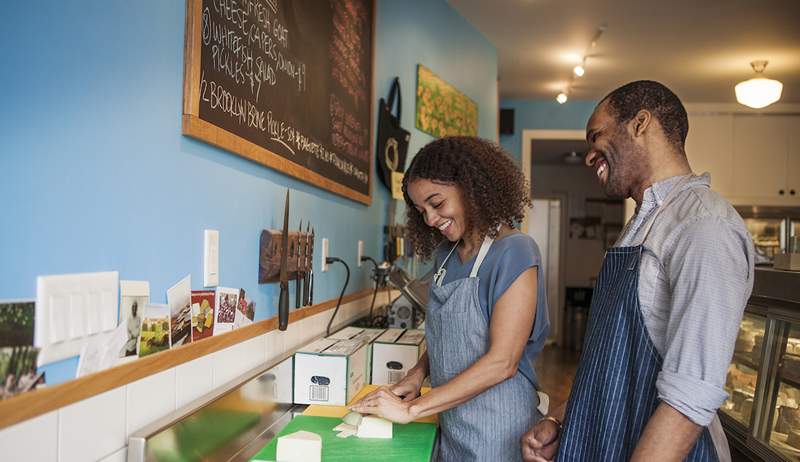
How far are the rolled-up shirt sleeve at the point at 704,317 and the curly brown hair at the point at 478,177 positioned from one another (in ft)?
2.07

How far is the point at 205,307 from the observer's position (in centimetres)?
139

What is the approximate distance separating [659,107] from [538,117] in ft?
20.4

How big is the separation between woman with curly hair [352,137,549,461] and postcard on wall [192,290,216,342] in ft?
1.22

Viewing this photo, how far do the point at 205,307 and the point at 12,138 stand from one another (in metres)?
0.62

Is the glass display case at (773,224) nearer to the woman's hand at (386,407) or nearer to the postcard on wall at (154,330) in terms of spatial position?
the woman's hand at (386,407)

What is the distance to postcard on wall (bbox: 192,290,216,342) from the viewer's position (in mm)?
1336

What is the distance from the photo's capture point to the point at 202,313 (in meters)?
1.37

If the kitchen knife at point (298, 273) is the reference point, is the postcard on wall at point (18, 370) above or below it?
below

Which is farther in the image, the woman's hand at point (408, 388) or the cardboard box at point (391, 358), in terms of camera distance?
the cardboard box at point (391, 358)

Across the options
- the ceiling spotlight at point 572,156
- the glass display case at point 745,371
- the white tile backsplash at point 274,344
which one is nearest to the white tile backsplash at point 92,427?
the white tile backsplash at point 274,344

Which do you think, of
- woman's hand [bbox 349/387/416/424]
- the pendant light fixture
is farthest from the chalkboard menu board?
the pendant light fixture

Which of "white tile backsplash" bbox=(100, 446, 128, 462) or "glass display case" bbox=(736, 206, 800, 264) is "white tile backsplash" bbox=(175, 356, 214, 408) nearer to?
"white tile backsplash" bbox=(100, 446, 128, 462)

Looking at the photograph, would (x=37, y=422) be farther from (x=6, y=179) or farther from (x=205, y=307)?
(x=205, y=307)

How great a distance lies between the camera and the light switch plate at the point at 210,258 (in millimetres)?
1390
